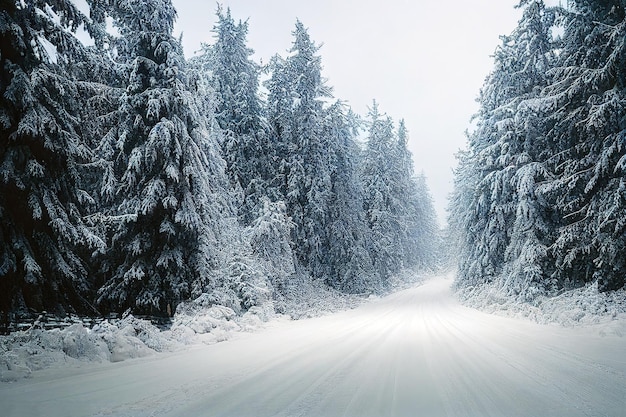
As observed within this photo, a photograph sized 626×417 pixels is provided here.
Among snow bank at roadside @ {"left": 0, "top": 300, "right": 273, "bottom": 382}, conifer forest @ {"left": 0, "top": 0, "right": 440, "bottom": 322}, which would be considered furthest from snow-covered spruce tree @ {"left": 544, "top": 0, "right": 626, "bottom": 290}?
snow bank at roadside @ {"left": 0, "top": 300, "right": 273, "bottom": 382}

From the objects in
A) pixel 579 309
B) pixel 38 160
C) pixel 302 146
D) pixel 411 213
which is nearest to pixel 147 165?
pixel 38 160

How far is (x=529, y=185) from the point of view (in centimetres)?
1430

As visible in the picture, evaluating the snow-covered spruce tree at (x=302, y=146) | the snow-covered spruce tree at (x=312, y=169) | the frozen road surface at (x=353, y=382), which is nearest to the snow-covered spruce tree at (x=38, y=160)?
the frozen road surface at (x=353, y=382)

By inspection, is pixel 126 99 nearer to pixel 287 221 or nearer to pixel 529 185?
pixel 287 221

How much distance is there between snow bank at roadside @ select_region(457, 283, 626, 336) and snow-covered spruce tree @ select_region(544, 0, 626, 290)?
0.61 meters

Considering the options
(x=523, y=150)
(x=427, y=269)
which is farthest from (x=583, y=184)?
(x=427, y=269)

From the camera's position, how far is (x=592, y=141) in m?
12.0

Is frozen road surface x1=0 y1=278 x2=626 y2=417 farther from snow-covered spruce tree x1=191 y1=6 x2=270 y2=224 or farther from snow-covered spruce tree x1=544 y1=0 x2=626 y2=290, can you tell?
snow-covered spruce tree x1=191 y1=6 x2=270 y2=224

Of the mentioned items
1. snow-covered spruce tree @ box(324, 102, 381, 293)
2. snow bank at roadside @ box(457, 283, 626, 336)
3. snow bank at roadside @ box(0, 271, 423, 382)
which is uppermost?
snow-covered spruce tree @ box(324, 102, 381, 293)

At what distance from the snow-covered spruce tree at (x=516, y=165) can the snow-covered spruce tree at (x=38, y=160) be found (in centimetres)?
1557

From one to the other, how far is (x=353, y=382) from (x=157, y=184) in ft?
29.3

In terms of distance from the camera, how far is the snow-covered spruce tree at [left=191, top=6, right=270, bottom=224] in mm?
20734

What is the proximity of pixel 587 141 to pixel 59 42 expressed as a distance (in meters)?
16.0

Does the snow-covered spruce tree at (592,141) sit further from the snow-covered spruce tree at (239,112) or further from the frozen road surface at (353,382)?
the snow-covered spruce tree at (239,112)
